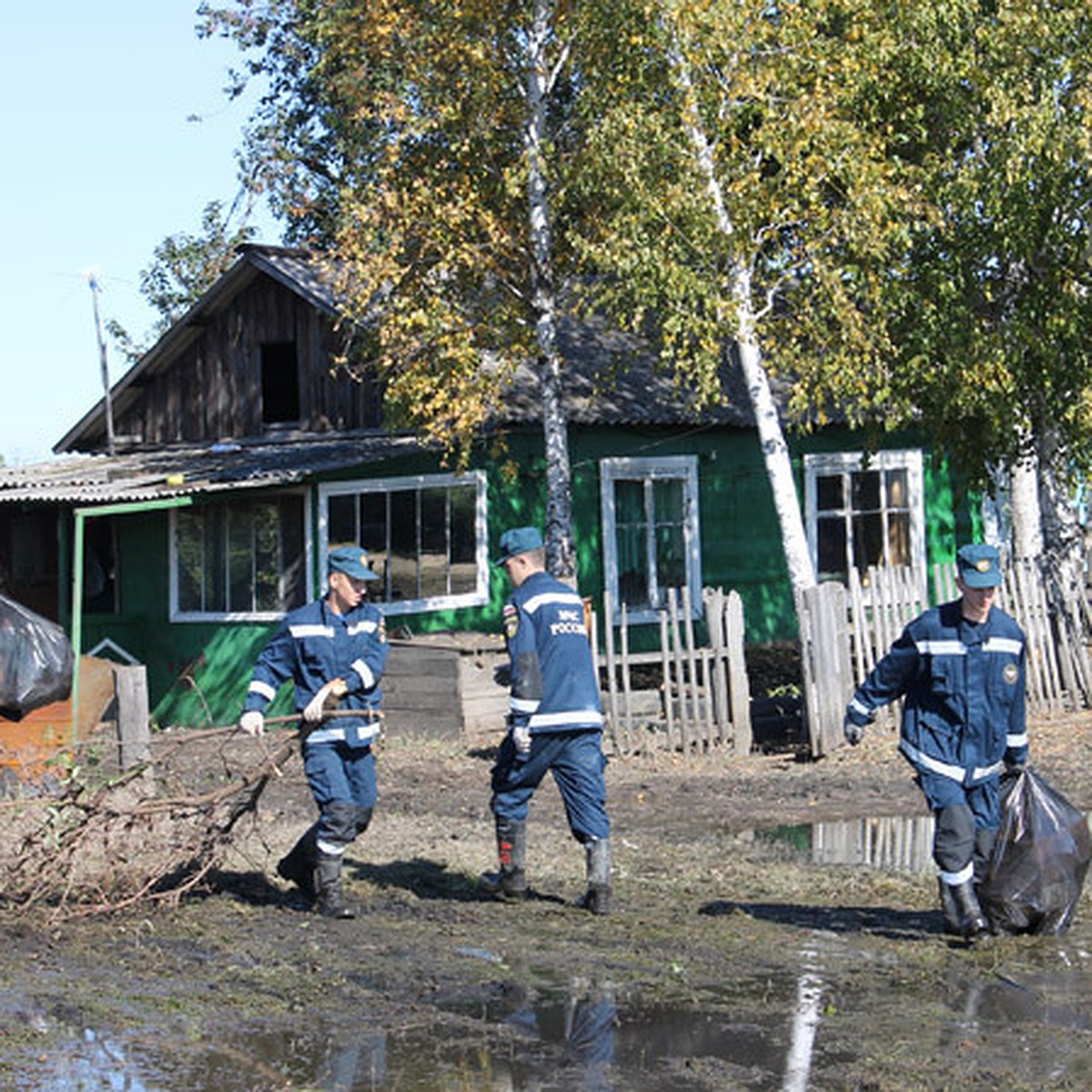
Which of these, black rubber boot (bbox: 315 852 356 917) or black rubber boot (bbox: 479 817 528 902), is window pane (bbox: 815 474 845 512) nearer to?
black rubber boot (bbox: 479 817 528 902)

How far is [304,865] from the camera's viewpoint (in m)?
8.63

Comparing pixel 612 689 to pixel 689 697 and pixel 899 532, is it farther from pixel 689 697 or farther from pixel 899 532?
pixel 899 532

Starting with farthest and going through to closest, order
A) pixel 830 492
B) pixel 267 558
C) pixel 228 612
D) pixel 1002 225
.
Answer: pixel 830 492 < pixel 228 612 < pixel 267 558 < pixel 1002 225

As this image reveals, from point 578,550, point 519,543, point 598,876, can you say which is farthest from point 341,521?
point 598,876

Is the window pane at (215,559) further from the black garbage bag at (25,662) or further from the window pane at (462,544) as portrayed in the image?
the black garbage bag at (25,662)

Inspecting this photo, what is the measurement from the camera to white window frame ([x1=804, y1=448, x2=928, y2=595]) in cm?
2069

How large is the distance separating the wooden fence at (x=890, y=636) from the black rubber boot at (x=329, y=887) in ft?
20.6

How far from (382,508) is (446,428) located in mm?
1974

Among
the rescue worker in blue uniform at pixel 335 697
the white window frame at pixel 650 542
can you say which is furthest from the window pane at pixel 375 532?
the rescue worker in blue uniform at pixel 335 697

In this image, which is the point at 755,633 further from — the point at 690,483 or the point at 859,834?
the point at 859,834

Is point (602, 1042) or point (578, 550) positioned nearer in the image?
point (602, 1042)

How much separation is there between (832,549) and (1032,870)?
43.7 feet

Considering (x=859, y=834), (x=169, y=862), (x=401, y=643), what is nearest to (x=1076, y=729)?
(x=859, y=834)

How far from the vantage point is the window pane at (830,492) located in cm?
2091
